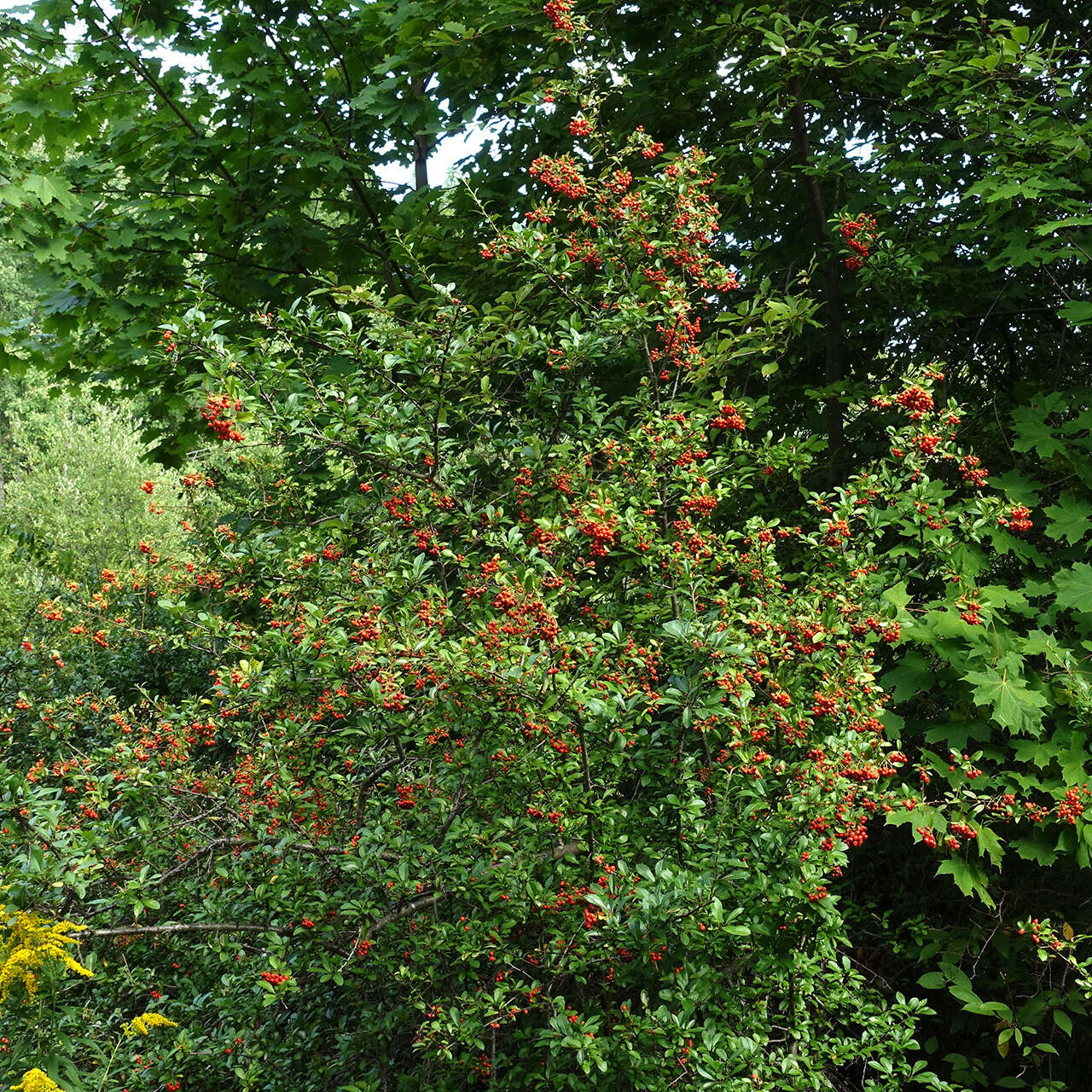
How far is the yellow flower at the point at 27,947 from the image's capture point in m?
3.02

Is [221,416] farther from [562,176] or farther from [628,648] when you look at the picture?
[562,176]

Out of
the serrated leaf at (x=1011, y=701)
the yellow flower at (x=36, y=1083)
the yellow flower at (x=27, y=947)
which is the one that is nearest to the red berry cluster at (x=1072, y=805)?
the serrated leaf at (x=1011, y=701)

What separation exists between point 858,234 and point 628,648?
2482mm

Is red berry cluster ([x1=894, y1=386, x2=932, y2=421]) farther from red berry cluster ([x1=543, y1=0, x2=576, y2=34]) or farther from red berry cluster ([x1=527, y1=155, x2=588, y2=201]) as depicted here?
red berry cluster ([x1=543, y1=0, x2=576, y2=34])

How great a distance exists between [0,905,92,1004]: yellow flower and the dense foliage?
2 centimetres

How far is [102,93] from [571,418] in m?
4.78

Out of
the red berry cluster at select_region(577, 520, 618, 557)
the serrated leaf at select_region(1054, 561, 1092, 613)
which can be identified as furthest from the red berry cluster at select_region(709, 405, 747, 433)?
the serrated leaf at select_region(1054, 561, 1092, 613)

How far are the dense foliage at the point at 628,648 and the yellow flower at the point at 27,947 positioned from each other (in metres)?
0.02

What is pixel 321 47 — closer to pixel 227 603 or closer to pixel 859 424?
pixel 227 603

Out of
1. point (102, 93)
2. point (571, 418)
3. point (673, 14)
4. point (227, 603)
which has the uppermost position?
point (102, 93)

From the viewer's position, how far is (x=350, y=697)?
332 cm

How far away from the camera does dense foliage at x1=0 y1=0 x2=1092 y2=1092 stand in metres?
3.12

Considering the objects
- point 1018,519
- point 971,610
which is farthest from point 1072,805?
point 1018,519

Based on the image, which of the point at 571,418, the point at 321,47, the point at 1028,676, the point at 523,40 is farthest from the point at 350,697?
the point at 321,47
